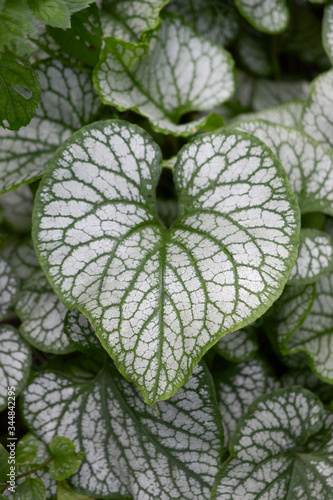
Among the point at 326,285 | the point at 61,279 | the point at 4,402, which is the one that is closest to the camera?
the point at 61,279

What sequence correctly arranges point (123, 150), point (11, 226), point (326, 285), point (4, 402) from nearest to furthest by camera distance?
point (123, 150) < point (4, 402) < point (326, 285) < point (11, 226)

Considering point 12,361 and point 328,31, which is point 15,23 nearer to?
point 12,361

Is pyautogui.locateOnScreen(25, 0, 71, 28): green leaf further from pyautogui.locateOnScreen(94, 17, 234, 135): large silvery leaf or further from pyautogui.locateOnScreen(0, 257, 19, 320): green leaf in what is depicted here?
pyautogui.locateOnScreen(0, 257, 19, 320): green leaf

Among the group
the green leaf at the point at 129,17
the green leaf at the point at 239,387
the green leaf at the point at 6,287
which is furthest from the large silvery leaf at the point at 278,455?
the green leaf at the point at 129,17

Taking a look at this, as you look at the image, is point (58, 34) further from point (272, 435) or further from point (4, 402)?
point (272, 435)

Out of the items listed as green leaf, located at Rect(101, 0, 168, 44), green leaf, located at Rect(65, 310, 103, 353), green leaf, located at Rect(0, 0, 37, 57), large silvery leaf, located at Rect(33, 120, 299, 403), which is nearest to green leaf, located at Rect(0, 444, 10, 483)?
green leaf, located at Rect(65, 310, 103, 353)

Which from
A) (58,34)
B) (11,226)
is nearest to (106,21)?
(58,34)
